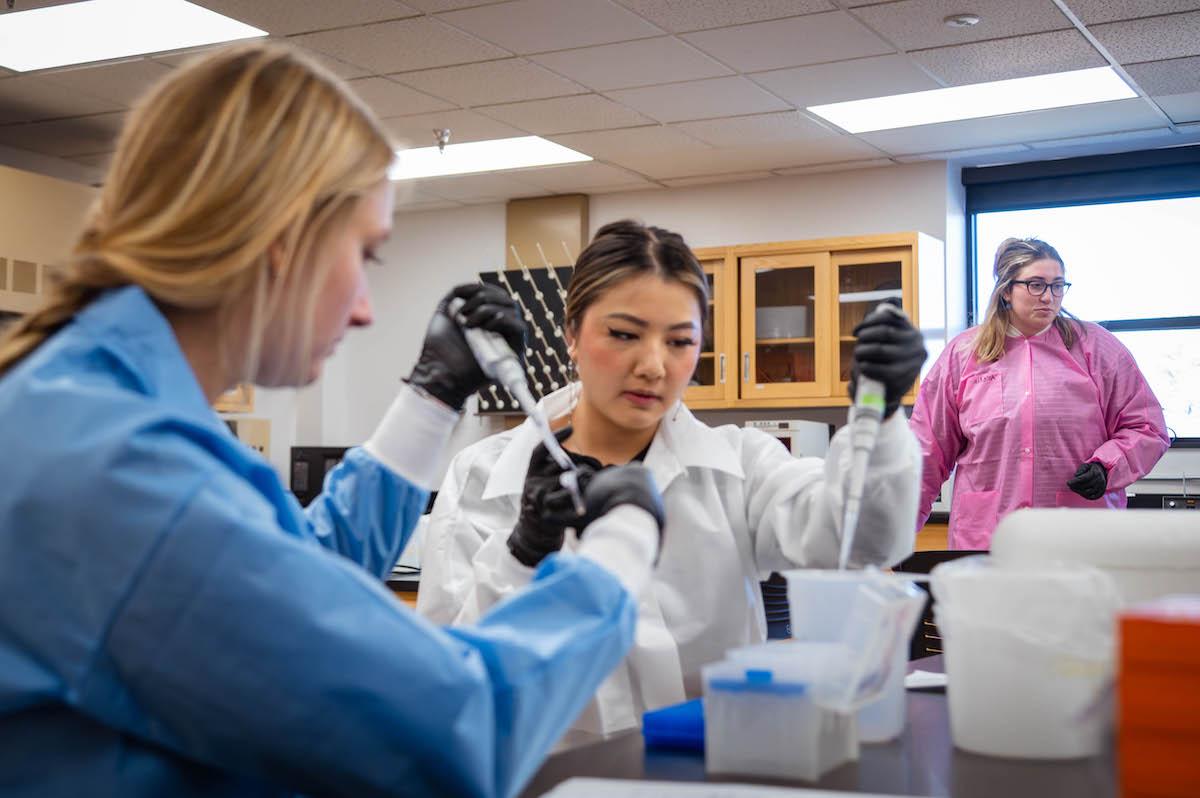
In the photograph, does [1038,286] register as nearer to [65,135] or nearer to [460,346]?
[460,346]

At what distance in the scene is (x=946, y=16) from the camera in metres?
3.87

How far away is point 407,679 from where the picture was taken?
81cm

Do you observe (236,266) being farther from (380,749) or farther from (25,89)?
(25,89)

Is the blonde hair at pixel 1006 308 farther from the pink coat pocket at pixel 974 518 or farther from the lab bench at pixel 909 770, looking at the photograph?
the lab bench at pixel 909 770

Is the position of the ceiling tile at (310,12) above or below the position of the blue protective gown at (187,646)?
above

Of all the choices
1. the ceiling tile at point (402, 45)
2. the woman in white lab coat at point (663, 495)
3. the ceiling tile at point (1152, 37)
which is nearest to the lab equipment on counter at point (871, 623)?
the woman in white lab coat at point (663, 495)

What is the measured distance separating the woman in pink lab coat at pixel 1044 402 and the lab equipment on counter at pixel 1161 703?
2.85m

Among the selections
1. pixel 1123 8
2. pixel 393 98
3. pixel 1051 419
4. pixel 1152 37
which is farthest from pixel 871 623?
pixel 393 98

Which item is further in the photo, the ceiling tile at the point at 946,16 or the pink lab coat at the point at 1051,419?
the ceiling tile at the point at 946,16

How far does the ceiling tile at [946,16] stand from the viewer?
149 inches

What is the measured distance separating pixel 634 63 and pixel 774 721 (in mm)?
3583

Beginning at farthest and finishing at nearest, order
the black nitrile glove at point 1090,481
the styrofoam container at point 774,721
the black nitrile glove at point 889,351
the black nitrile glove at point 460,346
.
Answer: the black nitrile glove at point 1090,481
the black nitrile glove at point 460,346
the black nitrile glove at point 889,351
the styrofoam container at point 774,721

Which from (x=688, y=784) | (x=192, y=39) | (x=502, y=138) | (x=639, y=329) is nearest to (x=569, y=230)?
(x=502, y=138)

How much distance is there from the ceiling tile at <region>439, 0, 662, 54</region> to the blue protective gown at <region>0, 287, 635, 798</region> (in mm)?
3142
